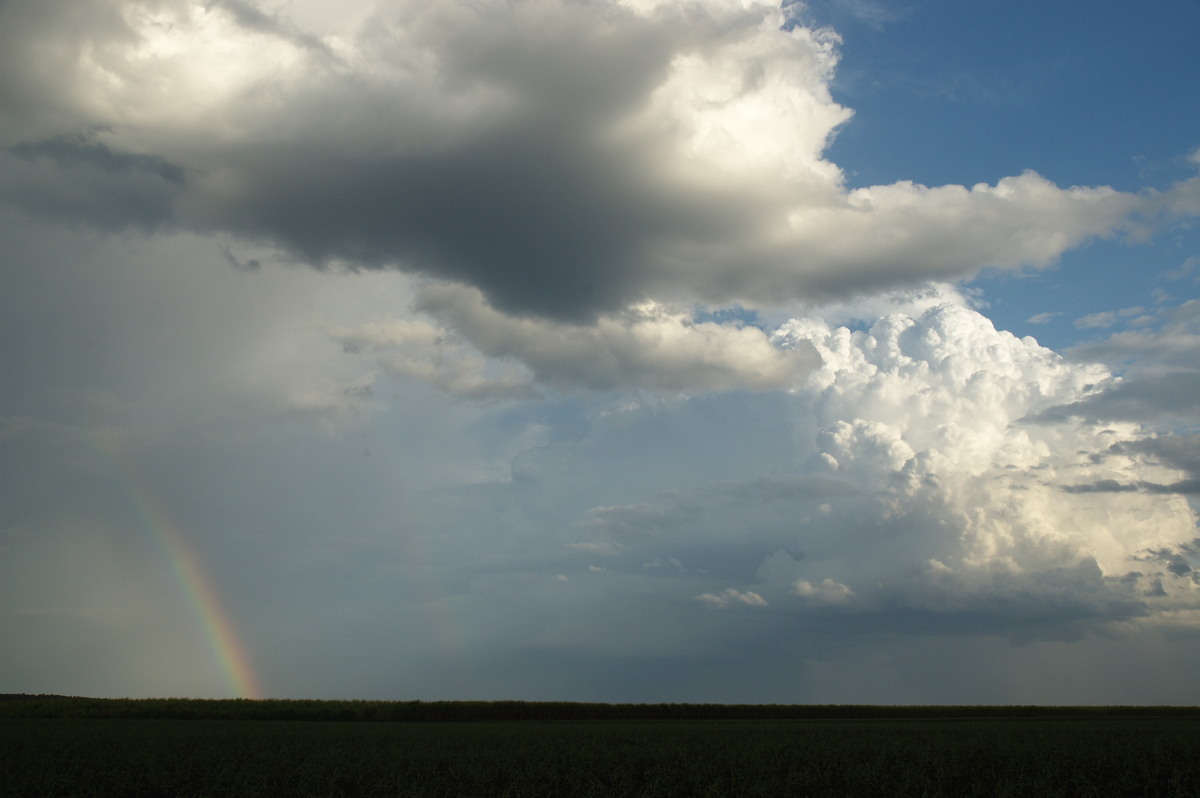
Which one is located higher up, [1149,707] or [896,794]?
[896,794]

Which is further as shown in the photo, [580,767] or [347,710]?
[347,710]

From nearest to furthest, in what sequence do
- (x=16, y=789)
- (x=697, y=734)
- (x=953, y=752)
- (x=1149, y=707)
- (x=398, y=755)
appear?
1. (x=16, y=789)
2. (x=398, y=755)
3. (x=953, y=752)
4. (x=697, y=734)
5. (x=1149, y=707)

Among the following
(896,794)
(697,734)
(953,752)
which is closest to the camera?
(896,794)

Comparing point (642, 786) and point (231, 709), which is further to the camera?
point (231, 709)

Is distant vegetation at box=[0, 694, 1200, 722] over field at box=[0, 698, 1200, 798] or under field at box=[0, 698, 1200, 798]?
under

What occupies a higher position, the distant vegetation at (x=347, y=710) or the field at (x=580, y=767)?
the field at (x=580, y=767)

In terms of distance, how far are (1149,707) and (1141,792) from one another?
119 m

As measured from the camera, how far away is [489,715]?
8069 cm

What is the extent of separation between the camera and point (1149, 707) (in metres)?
121

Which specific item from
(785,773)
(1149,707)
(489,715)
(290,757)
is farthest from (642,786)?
(1149,707)

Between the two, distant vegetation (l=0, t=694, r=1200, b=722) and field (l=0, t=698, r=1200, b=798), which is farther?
distant vegetation (l=0, t=694, r=1200, b=722)

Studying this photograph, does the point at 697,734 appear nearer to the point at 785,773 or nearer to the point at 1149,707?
the point at 785,773

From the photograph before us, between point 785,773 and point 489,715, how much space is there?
5819 cm

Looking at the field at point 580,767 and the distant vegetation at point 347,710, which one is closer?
the field at point 580,767
